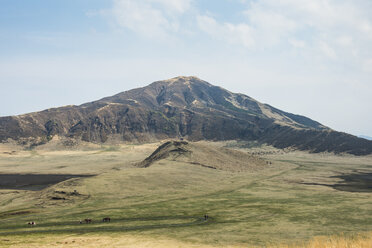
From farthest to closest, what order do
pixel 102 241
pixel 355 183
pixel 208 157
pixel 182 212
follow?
pixel 208 157, pixel 355 183, pixel 182 212, pixel 102 241

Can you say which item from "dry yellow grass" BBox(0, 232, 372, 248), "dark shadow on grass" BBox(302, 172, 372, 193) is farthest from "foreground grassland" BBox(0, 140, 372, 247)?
"dark shadow on grass" BBox(302, 172, 372, 193)


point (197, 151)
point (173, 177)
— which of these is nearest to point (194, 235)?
point (173, 177)

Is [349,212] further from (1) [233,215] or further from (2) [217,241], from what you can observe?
(2) [217,241]

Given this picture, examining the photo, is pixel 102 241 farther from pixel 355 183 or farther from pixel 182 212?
pixel 355 183

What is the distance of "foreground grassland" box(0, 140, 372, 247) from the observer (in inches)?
1512

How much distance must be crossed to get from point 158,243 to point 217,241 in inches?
279

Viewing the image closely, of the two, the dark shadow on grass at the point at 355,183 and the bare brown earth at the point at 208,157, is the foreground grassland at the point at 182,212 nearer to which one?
the dark shadow on grass at the point at 355,183

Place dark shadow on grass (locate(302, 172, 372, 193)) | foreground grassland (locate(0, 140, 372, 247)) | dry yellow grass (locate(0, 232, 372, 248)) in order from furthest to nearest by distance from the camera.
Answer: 1. dark shadow on grass (locate(302, 172, 372, 193))
2. foreground grassland (locate(0, 140, 372, 247))
3. dry yellow grass (locate(0, 232, 372, 248))

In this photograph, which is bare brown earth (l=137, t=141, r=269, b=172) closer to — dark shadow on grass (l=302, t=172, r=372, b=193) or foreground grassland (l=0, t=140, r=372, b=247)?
foreground grassland (l=0, t=140, r=372, b=247)

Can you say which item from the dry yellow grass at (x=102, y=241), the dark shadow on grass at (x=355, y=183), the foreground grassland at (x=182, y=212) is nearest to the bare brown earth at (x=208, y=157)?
the foreground grassland at (x=182, y=212)

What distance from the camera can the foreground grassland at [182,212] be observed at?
3841 cm

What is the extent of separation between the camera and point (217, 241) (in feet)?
122

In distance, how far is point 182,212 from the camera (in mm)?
57219

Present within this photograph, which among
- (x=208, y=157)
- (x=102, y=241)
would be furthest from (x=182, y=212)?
(x=208, y=157)
